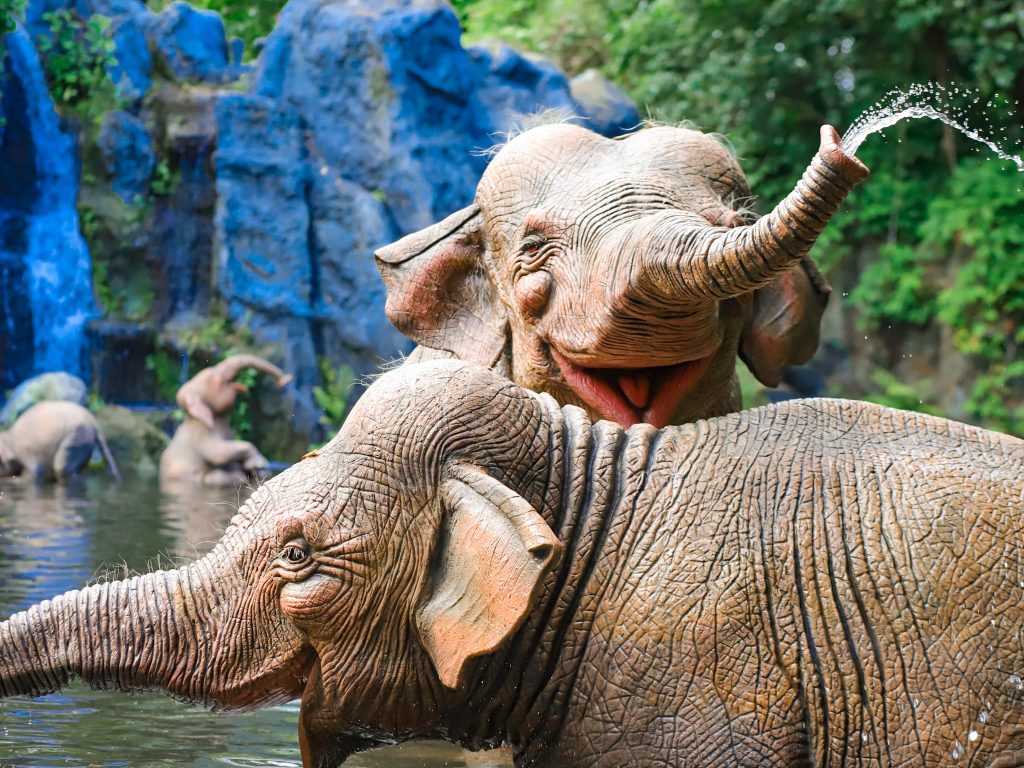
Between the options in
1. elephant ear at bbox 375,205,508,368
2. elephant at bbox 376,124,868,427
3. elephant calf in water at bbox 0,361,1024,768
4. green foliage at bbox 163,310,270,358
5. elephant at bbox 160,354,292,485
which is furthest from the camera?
green foliage at bbox 163,310,270,358

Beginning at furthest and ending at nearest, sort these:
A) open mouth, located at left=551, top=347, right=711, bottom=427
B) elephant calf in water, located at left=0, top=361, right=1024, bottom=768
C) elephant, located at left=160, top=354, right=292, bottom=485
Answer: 1. elephant, located at left=160, top=354, right=292, bottom=485
2. open mouth, located at left=551, top=347, right=711, bottom=427
3. elephant calf in water, located at left=0, top=361, right=1024, bottom=768

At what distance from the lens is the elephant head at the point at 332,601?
336 centimetres

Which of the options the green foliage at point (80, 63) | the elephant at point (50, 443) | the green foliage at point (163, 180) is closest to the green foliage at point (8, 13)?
the green foliage at point (80, 63)

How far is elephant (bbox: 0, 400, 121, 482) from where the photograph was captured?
16047 millimetres

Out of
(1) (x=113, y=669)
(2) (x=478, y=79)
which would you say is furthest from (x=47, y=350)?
(1) (x=113, y=669)

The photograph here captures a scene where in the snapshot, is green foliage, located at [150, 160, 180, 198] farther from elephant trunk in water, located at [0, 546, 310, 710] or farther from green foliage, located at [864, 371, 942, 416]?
elephant trunk in water, located at [0, 546, 310, 710]

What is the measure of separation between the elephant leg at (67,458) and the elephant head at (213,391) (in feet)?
6.84

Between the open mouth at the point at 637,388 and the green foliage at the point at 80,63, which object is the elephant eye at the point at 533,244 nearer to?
the open mouth at the point at 637,388

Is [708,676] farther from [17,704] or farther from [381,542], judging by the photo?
[17,704]

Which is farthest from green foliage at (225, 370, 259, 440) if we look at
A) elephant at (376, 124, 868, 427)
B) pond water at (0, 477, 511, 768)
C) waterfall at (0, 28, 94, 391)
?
elephant at (376, 124, 868, 427)

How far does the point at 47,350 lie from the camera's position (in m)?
20.6

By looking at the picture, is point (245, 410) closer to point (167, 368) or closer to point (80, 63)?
point (167, 368)

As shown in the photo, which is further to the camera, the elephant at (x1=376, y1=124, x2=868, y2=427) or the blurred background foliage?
the blurred background foliage

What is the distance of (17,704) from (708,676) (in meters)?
2.91
